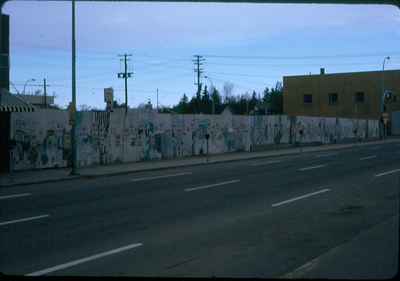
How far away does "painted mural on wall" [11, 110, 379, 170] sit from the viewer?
25.7m

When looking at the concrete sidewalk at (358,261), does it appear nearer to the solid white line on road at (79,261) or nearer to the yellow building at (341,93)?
the solid white line on road at (79,261)

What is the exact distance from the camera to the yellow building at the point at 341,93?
73250 mm

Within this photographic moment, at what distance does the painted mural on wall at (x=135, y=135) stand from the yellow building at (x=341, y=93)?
84.1 ft

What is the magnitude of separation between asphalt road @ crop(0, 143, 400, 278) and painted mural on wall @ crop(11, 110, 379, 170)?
6664mm

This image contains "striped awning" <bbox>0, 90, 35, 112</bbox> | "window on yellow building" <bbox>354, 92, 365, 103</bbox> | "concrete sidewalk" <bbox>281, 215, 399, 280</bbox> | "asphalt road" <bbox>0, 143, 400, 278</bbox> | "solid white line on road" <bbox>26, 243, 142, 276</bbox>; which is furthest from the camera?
"window on yellow building" <bbox>354, 92, 365, 103</bbox>

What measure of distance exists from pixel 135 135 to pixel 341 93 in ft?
169

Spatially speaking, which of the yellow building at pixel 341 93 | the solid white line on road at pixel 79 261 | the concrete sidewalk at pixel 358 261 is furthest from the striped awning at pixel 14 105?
the yellow building at pixel 341 93

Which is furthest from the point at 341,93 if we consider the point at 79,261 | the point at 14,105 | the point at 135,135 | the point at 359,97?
the point at 79,261

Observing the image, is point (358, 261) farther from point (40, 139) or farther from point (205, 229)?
point (40, 139)

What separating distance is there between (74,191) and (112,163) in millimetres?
13044

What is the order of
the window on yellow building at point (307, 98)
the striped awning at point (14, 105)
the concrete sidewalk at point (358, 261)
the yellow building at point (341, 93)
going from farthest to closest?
1. the window on yellow building at point (307, 98)
2. the yellow building at point (341, 93)
3. the striped awning at point (14, 105)
4. the concrete sidewalk at point (358, 261)

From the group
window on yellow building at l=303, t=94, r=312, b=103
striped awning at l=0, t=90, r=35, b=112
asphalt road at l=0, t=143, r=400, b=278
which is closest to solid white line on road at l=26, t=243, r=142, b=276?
asphalt road at l=0, t=143, r=400, b=278

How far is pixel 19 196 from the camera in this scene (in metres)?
16.2

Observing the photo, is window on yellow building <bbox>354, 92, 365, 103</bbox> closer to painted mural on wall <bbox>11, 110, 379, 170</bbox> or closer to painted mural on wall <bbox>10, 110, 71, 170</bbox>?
painted mural on wall <bbox>11, 110, 379, 170</bbox>
